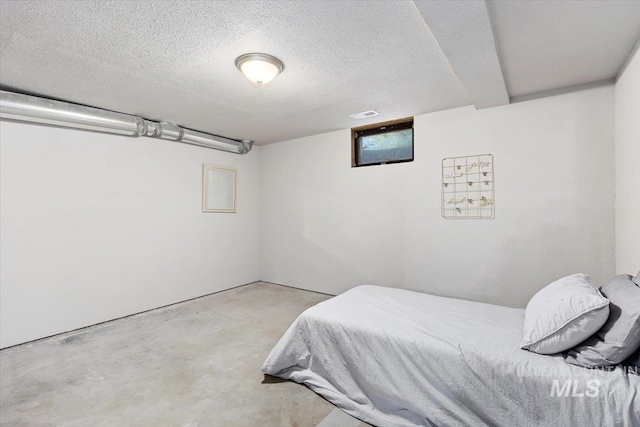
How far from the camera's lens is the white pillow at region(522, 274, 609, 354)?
144 cm

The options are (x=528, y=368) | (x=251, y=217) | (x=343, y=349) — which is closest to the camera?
(x=528, y=368)

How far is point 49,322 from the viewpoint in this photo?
3068 millimetres

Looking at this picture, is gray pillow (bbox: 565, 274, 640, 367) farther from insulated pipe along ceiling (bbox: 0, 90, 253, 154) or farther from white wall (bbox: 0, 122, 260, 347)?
insulated pipe along ceiling (bbox: 0, 90, 253, 154)

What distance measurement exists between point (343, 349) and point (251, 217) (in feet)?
12.2

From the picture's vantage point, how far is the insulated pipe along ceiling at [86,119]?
273 cm

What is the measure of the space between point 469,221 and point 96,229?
4.32 metres

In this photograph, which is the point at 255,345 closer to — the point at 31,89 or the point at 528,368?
the point at 528,368

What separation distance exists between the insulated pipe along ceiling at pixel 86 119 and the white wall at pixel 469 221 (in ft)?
5.77

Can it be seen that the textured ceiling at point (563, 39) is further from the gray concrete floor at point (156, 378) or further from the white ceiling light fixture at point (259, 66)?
the gray concrete floor at point (156, 378)

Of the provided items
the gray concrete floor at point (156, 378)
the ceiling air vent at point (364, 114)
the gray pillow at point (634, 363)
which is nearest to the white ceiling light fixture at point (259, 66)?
the ceiling air vent at point (364, 114)

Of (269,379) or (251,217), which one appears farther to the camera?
(251,217)

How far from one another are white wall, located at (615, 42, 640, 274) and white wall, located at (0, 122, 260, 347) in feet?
15.6

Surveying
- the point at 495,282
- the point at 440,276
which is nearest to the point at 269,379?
the point at 440,276

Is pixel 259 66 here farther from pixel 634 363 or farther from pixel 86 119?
pixel 634 363
